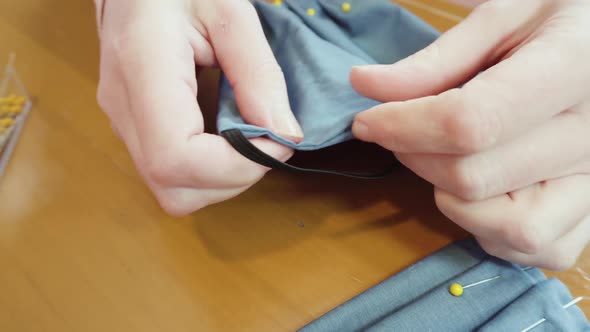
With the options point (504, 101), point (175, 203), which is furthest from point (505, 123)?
point (175, 203)

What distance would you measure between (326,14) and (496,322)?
349mm

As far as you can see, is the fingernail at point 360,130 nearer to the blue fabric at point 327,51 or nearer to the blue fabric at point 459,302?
the blue fabric at point 327,51

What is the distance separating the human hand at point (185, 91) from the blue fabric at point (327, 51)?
0.06 ft

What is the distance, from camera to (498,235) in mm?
329

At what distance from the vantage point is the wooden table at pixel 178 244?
1.17 ft

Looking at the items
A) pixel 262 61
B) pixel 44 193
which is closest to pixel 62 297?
pixel 44 193

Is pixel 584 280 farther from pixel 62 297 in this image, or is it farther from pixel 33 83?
pixel 33 83

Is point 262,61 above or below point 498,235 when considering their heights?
above

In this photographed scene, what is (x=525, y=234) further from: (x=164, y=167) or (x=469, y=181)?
(x=164, y=167)

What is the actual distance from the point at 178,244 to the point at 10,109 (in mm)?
268

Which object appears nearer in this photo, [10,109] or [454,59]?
[454,59]

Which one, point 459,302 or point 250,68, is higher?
point 250,68

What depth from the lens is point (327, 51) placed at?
16.3 inches

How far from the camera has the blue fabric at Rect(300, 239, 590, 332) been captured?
33cm
